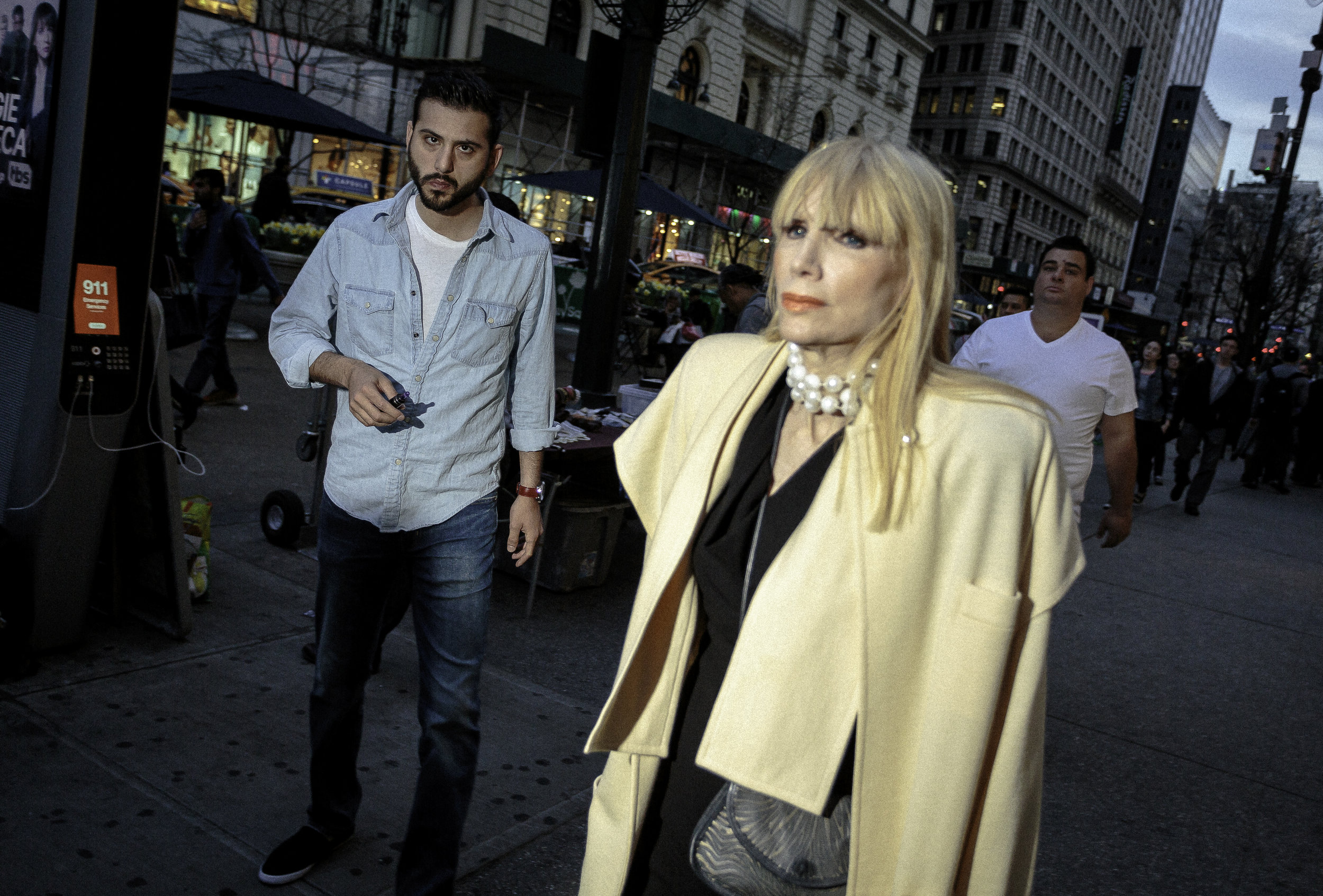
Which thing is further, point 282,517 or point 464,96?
point 282,517

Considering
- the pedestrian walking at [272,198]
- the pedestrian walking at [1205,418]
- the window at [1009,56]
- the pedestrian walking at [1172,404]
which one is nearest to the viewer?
the pedestrian walking at [1205,418]

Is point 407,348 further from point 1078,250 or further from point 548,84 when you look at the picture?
point 548,84

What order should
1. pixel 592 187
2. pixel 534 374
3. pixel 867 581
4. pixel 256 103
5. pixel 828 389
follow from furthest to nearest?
1. pixel 592 187
2. pixel 256 103
3. pixel 534 374
4. pixel 828 389
5. pixel 867 581

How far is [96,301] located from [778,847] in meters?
3.21

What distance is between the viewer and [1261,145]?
4750 cm

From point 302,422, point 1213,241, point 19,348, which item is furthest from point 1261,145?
point 19,348

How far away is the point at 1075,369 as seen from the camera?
181 inches

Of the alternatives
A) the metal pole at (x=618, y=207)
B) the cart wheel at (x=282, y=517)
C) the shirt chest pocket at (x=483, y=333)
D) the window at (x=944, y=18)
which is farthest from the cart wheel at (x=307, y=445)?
the window at (x=944, y=18)

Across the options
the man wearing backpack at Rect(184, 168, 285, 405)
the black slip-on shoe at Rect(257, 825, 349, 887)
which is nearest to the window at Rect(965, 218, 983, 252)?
the man wearing backpack at Rect(184, 168, 285, 405)

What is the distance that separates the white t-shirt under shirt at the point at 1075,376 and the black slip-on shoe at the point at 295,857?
11.1 ft

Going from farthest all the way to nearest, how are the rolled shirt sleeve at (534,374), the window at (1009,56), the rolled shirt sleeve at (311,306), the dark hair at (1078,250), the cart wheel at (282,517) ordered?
the window at (1009,56) → the cart wheel at (282,517) → the dark hair at (1078,250) → the rolled shirt sleeve at (534,374) → the rolled shirt sleeve at (311,306)

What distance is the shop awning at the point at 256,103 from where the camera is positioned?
1126 centimetres

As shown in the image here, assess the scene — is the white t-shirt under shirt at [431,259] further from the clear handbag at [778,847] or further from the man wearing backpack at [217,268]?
the man wearing backpack at [217,268]

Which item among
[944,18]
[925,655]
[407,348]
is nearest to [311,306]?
[407,348]
